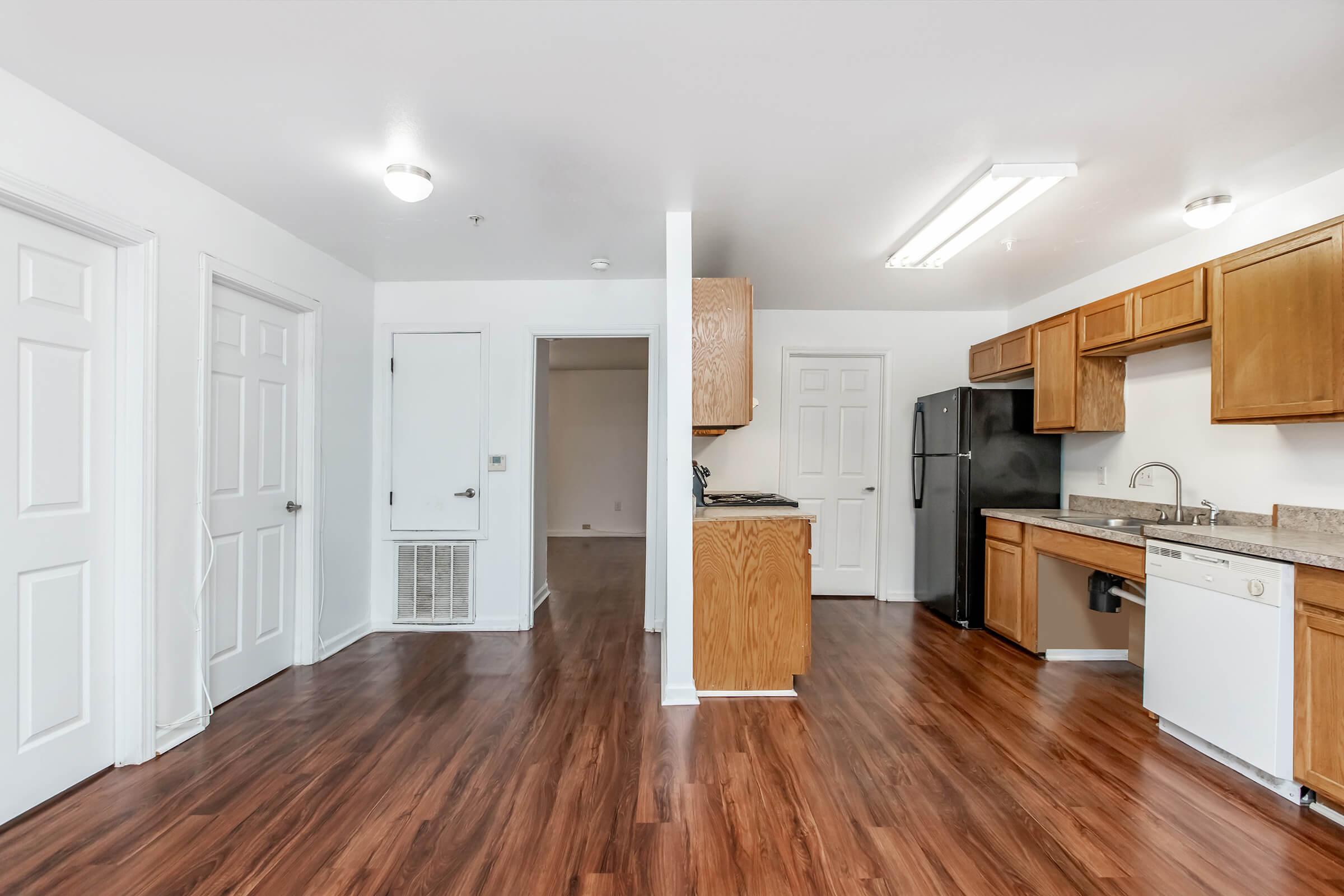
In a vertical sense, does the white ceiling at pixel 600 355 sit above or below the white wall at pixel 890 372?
above

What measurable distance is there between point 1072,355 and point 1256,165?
1426 millimetres

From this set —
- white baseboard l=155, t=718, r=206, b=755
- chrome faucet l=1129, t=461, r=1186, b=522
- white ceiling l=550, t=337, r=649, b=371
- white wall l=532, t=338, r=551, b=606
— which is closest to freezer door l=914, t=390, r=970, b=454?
chrome faucet l=1129, t=461, r=1186, b=522

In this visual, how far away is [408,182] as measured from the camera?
2432 millimetres

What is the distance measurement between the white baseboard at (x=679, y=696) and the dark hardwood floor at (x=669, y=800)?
6 centimetres

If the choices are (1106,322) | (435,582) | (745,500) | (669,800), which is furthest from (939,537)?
(435,582)

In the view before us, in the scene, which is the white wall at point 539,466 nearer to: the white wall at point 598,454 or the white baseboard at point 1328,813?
the white wall at point 598,454

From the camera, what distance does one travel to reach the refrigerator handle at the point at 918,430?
4.83m

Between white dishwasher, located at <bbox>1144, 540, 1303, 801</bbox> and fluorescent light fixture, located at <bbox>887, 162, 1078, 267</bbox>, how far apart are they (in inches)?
63.5

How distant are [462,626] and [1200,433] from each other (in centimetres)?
454

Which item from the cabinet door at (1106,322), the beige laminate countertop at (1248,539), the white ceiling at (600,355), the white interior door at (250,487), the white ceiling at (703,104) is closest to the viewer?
the white ceiling at (703,104)

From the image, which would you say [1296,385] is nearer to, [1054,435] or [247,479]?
[1054,435]

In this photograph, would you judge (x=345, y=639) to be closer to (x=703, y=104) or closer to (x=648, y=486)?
(x=648, y=486)

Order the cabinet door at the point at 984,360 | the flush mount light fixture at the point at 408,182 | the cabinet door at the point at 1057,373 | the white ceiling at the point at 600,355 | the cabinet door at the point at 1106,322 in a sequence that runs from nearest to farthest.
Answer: the flush mount light fixture at the point at 408,182 → the cabinet door at the point at 1106,322 → the cabinet door at the point at 1057,373 → the cabinet door at the point at 984,360 → the white ceiling at the point at 600,355

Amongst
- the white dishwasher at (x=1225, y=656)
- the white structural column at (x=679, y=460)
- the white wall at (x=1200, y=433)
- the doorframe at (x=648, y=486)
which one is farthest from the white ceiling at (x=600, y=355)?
the white dishwasher at (x=1225, y=656)
